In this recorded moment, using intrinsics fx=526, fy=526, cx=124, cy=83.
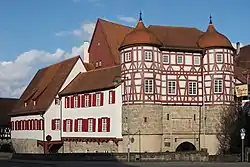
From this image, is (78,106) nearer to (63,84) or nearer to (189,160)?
(63,84)

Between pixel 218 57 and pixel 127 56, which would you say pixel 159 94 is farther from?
pixel 218 57

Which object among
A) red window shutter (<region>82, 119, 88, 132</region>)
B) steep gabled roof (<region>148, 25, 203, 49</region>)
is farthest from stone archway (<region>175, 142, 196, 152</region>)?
red window shutter (<region>82, 119, 88, 132</region>)

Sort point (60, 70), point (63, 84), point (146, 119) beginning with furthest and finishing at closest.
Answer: point (60, 70) → point (63, 84) → point (146, 119)

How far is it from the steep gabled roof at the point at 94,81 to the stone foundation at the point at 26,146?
9.00m

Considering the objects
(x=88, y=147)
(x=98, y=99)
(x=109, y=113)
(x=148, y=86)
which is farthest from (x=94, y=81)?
(x=148, y=86)

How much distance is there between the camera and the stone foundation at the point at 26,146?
75.0m

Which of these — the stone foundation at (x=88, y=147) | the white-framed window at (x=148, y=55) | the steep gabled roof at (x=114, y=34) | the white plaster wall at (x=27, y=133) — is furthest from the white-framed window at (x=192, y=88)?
the white plaster wall at (x=27, y=133)

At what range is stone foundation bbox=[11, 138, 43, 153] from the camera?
7500 centimetres

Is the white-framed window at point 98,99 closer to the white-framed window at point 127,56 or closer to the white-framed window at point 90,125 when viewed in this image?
the white-framed window at point 90,125

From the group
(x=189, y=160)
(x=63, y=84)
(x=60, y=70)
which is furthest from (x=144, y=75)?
(x=60, y=70)

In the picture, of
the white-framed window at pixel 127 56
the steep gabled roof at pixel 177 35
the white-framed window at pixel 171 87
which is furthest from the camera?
the steep gabled roof at pixel 177 35

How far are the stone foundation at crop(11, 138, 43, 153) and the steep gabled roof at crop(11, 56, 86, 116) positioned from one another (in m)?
4.24

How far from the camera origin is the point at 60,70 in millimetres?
79812

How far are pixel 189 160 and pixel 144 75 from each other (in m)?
12.2
